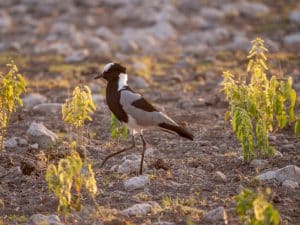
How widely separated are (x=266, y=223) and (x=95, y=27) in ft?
41.4

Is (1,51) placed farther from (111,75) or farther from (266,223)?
(266,223)

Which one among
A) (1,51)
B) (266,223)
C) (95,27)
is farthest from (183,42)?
(266,223)

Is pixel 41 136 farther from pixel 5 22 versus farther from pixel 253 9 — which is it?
pixel 253 9

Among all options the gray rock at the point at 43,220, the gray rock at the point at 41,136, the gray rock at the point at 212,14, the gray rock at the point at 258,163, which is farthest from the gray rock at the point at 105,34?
the gray rock at the point at 43,220

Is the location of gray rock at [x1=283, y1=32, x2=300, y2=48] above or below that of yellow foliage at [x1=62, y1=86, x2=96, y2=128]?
above

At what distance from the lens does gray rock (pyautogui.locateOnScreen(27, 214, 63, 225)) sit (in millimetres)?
6344

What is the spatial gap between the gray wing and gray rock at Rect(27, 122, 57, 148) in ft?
4.47

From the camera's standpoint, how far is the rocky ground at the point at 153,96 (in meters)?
7.05

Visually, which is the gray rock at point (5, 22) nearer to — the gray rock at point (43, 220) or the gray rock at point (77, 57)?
the gray rock at point (77, 57)

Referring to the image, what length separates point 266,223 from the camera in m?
5.51

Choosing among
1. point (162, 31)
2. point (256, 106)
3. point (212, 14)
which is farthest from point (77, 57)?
point (256, 106)

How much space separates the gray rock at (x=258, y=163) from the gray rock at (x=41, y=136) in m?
2.28

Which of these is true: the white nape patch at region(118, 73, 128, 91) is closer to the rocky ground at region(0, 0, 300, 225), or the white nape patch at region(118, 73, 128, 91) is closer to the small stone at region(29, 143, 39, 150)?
the rocky ground at region(0, 0, 300, 225)

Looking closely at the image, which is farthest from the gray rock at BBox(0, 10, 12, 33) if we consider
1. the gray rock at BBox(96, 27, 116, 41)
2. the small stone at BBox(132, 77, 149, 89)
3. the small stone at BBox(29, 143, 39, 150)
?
the small stone at BBox(29, 143, 39, 150)
